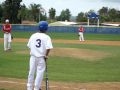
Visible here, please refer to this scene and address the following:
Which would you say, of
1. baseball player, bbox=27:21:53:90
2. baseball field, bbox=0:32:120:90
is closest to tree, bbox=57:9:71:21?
baseball field, bbox=0:32:120:90

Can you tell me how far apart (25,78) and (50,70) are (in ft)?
7.32

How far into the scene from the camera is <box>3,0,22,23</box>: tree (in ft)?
320

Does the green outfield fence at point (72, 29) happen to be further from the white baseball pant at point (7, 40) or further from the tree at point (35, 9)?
the tree at point (35, 9)

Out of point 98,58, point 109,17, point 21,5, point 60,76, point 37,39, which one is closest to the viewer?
point 37,39

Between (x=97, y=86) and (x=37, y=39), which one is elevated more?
(x=37, y=39)

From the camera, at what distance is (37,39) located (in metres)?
9.53

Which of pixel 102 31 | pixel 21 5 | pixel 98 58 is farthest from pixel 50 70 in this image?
pixel 21 5

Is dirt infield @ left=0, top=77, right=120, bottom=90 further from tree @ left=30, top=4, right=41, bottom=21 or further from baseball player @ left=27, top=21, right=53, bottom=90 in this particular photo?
tree @ left=30, top=4, right=41, bottom=21

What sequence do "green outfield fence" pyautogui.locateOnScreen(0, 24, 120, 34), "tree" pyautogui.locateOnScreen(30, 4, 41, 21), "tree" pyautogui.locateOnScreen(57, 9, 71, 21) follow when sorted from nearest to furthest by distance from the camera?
1. "green outfield fence" pyautogui.locateOnScreen(0, 24, 120, 34)
2. "tree" pyautogui.locateOnScreen(30, 4, 41, 21)
3. "tree" pyautogui.locateOnScreen(57, 9, 71, 21)

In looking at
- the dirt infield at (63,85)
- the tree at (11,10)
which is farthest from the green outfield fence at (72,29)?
the dirt infield at (63,85)

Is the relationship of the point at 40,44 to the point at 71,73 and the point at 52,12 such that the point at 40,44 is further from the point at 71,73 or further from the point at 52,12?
the point at 52,12

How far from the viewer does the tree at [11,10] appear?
97562 mm

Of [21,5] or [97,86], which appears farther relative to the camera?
[21,5]

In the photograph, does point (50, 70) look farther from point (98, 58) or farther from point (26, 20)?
point (26, 20)
